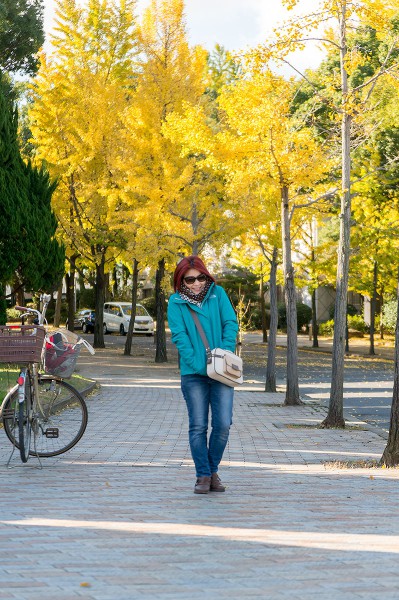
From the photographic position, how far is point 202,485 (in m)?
7.46

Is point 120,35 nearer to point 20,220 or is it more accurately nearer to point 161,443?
point 20,220

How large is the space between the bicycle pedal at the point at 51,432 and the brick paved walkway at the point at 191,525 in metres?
0.25

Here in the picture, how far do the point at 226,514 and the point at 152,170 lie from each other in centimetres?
2219

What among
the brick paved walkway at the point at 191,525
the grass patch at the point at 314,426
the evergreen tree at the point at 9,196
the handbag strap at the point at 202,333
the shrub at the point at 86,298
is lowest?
the grass patch at the point at 314,426

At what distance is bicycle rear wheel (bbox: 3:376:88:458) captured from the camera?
891cm

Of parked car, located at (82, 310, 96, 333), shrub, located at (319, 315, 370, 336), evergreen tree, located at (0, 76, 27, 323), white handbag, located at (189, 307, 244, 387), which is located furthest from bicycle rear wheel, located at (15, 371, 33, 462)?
parked car, located at (82, 310, 96, 333)

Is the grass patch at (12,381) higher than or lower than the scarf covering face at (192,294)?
lower

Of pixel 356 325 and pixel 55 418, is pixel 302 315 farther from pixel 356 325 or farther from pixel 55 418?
pixel 55 418

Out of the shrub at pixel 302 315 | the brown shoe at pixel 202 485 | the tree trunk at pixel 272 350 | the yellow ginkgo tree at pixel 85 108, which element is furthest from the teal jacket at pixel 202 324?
the shrub at pixel 302 315

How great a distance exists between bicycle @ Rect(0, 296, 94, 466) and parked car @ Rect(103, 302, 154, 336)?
1588 inches

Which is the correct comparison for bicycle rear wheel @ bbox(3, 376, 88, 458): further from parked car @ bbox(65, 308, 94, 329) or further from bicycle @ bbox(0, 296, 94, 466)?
parked car @ bbox(65, 308, 94, 329)

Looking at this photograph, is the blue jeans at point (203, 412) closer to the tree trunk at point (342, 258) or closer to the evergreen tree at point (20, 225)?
the tree trunk at point (342, 258)

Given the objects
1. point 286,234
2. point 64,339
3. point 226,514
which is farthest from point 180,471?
point 286,234

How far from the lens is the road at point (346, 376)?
17672 millimetres
